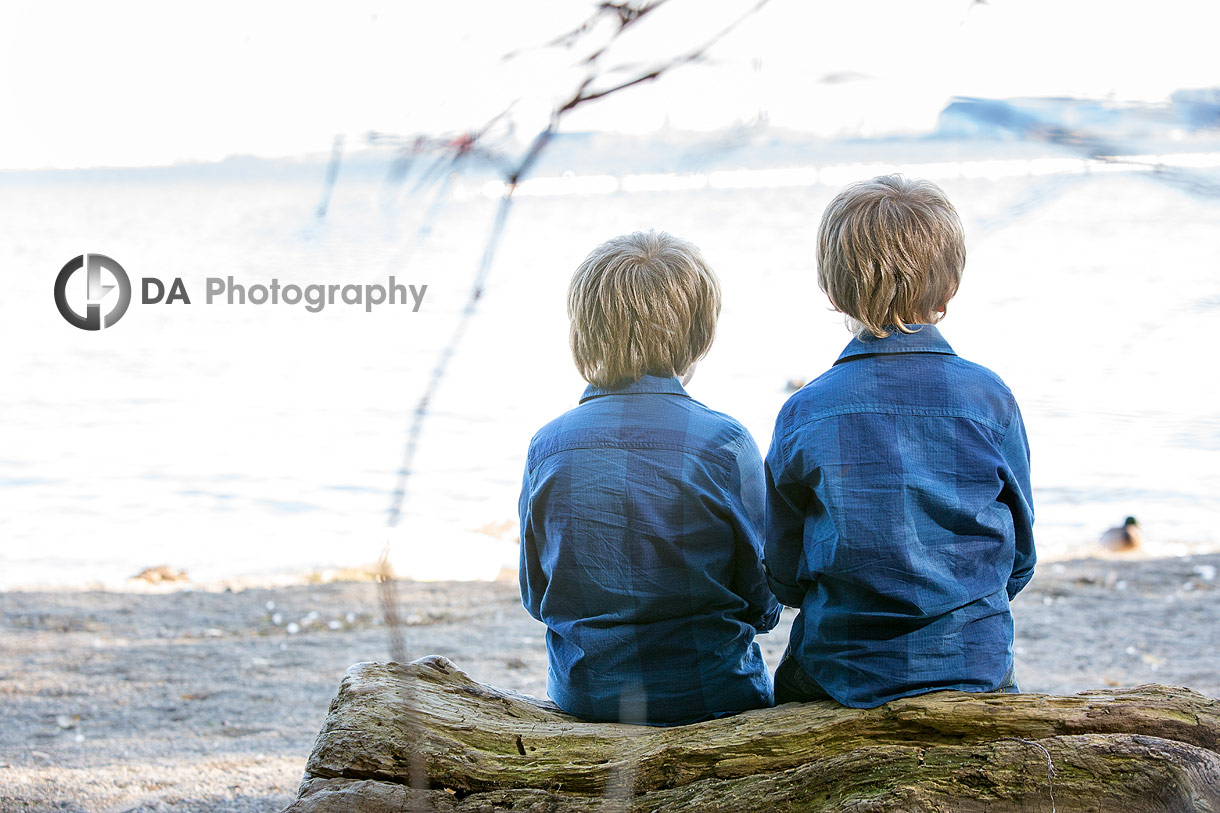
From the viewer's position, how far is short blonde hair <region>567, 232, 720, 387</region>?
5.66ft

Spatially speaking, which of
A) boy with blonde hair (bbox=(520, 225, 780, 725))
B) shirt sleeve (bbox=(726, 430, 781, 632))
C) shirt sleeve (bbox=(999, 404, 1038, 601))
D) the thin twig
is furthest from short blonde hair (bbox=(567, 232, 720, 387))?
the thin twig

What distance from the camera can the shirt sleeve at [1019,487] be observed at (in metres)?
1.66

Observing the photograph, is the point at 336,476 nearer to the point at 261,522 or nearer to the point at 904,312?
the point at 261,522

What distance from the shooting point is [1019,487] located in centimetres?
167

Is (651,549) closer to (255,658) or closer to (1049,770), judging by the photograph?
(1049,770)

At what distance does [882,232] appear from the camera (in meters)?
1.61

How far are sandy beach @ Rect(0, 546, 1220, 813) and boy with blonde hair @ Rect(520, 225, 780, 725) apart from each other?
144 centimetres

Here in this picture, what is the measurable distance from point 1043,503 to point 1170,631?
3.03 m

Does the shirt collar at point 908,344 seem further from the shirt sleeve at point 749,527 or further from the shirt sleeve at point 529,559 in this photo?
the shirt sleeve at point 529,559

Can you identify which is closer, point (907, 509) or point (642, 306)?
point (907, 509)

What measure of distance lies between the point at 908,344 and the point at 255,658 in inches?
151

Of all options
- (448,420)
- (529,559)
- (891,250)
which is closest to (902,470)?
(891,250)

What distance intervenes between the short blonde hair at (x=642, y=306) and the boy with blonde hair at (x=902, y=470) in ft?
0.74

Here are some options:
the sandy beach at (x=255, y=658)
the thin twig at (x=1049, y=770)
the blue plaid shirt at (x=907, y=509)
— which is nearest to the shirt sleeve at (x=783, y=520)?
the blue plaid shirt at (x=907, y=509)
